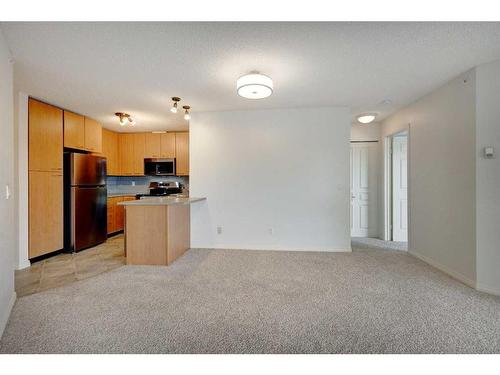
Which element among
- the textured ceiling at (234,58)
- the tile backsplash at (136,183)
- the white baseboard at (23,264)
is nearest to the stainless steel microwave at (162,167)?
the tile backsplash at (136,183)

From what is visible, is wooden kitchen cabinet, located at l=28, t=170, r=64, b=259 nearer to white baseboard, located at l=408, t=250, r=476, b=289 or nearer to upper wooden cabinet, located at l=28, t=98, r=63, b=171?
upper wooden cabinet, located at l=28, t=98, r=63, b=171

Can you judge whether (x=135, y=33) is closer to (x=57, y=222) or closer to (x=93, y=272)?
(x=93, y=272)

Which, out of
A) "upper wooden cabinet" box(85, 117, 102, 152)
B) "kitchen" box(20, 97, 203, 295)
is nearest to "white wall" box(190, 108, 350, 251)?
"kitchen" box(20, 97, 203, 295)

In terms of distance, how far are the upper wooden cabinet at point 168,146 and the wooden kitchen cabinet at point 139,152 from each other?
0.45 metres

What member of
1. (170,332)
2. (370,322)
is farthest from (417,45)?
(170,332)

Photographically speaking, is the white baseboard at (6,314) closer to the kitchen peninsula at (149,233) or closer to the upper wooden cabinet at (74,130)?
the kitchen peninsula at (149,233)

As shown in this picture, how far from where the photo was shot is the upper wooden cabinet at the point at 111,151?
512cm

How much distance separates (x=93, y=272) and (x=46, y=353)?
1.58 meters

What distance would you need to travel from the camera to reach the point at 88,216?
13.4 feet

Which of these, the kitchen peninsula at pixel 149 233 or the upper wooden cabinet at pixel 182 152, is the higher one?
the upper wooden cabinet at pixel 182 152

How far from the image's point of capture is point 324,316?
1.93 metres

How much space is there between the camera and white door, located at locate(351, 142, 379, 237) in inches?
194

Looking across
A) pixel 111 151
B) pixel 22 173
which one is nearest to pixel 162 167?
pixel 111 151

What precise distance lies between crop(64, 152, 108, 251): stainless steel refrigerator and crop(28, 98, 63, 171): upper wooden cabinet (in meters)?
0.22
